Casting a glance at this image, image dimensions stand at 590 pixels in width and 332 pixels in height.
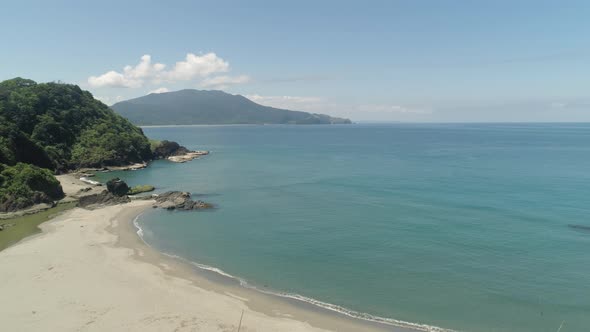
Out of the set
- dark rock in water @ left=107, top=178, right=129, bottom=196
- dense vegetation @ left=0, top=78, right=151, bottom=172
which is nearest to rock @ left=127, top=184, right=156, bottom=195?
dark rock in water @ left=107, top=178, right=129, bottom=196

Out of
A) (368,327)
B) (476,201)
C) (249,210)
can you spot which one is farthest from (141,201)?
(476,201)

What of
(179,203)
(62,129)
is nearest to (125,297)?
(179,203)

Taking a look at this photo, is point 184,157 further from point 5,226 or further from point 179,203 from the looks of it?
point 5,226

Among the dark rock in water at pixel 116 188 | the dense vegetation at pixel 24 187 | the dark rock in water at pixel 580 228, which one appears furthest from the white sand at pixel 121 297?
the dark rock in water at pixel 580 228

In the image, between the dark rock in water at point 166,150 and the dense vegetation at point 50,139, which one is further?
the dark rock in water at point 166,150

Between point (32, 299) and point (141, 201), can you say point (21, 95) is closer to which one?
point (141, 201)

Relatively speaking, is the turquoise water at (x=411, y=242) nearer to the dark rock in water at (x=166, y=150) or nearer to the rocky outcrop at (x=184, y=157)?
the rocky outcrop at (x=184, y=157)
